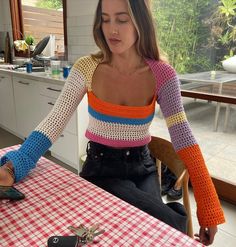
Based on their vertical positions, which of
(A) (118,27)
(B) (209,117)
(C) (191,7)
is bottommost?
(B) (209,117)

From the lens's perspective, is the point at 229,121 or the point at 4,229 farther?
the point at 229,121

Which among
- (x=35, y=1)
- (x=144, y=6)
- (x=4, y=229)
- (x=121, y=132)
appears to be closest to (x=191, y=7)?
(x=144, y=6)

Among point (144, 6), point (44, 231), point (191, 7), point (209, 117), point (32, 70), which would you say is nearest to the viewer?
point (44, 231)

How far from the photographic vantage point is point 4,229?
25.1 inches

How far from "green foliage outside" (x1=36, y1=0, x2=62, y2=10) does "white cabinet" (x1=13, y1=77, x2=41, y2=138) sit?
1.03 metres

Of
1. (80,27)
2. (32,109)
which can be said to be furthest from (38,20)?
(32,109)

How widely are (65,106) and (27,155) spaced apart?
250 millimetres

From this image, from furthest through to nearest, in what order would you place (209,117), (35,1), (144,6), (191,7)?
(35,1), (209,117), (191,7), (144,6)

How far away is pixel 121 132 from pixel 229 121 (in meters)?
1.31

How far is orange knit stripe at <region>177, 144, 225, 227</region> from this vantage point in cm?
86

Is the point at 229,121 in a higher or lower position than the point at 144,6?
lower

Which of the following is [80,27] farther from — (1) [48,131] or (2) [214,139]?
(1) [48,131]

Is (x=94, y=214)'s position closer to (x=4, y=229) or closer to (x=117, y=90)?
(x=4, y=229)

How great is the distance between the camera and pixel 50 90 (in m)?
2.42
